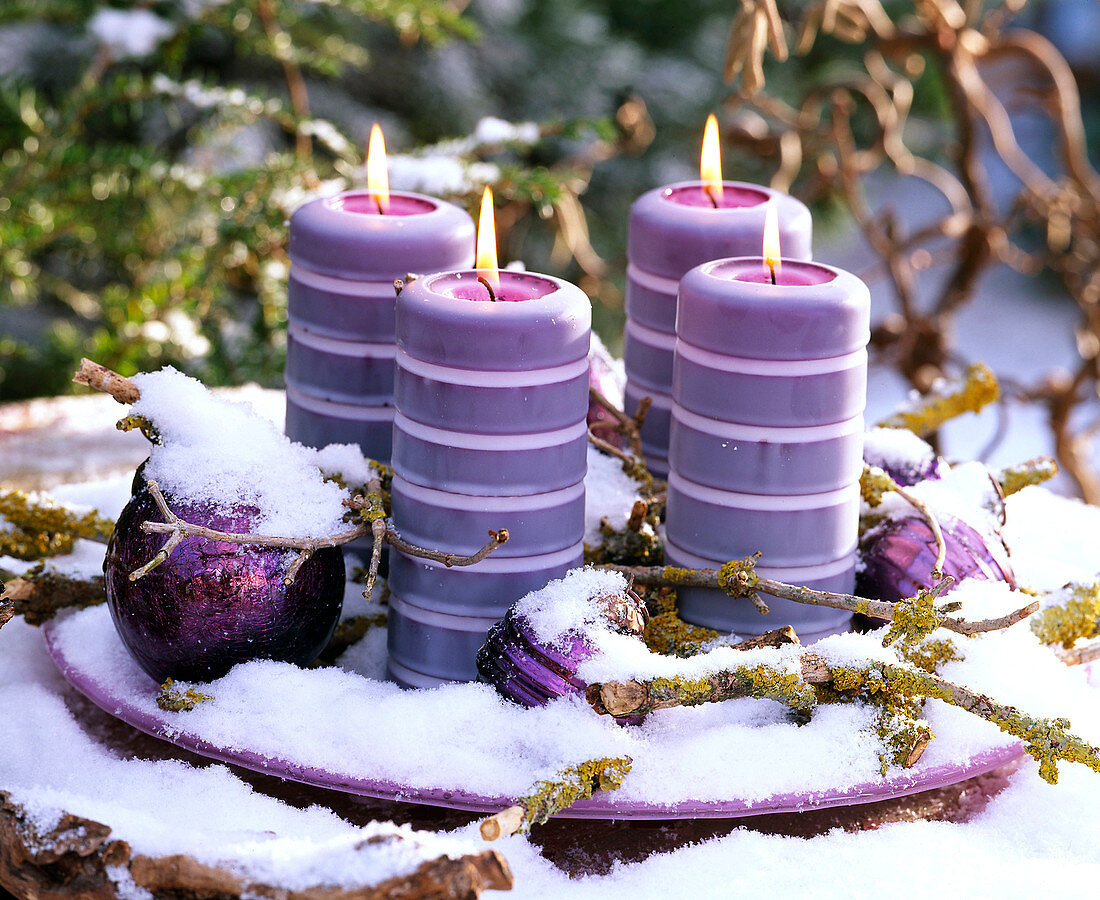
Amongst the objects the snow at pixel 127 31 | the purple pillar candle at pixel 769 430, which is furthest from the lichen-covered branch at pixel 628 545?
the snow at pixel 127 31

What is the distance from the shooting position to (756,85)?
66 cm

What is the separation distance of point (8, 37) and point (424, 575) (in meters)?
1.53

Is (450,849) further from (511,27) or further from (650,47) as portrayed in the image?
(650,47)

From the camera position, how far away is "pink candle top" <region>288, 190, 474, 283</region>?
0.60 meters

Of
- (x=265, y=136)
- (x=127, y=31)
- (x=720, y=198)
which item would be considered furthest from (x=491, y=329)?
(x=265, y=136)

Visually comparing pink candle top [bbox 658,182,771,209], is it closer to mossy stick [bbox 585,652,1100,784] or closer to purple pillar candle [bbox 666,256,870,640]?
purple pillar candle [bbox 666,256,870,640]

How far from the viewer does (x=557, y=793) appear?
1.46 ft

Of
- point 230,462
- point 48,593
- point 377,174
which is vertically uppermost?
point 377,174

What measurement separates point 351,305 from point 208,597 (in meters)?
0.18

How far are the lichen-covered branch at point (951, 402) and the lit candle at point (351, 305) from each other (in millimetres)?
304

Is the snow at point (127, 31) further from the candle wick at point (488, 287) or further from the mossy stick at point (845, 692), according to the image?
the mossy stick at point (845, 692)

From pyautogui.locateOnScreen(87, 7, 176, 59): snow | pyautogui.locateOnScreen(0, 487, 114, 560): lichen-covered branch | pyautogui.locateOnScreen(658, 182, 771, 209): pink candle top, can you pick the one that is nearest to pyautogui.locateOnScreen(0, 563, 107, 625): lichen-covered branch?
pyautogui.locateOnScreen(0, 487, 114, 560): lichen-covered branch

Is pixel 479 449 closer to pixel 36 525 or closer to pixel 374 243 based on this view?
pixel 374 243

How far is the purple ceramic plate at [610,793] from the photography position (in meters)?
0.47
